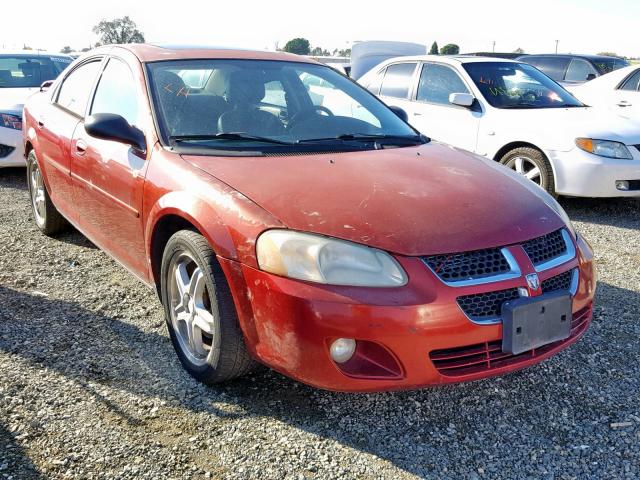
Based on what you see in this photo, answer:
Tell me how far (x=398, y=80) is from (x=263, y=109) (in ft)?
14.5

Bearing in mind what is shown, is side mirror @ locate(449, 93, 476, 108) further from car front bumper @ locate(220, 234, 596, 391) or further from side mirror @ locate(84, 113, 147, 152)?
car front bumper @ locate(220, 234, 596, 391)

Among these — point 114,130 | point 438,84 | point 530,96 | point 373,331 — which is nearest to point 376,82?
point 438,84

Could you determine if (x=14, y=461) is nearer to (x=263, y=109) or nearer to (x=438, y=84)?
(x=263, y=109)

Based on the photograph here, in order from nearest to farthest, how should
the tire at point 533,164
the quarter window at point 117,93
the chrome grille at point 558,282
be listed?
the chrome grille at point 558,282
the quarter window at point 117,93
the tire at point 533,164

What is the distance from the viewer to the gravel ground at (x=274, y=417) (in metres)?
2.31

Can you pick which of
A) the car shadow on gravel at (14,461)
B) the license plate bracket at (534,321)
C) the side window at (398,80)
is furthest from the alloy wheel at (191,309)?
the side window at (398,80)

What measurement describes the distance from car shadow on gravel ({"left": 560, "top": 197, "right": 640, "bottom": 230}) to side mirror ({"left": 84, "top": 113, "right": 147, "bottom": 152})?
424 cm

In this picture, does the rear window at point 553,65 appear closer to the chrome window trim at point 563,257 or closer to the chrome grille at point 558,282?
the chrome window trim at point 563,257

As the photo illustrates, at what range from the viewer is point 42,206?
16.4 ft

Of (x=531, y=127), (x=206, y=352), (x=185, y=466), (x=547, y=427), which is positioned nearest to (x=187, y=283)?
(x=206, y=352)

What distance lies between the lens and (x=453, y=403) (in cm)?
274

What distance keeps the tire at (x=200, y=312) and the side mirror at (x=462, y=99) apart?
168 inches

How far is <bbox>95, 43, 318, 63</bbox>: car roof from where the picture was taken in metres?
3.59

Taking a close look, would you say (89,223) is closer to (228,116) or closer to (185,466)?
(228,116)
